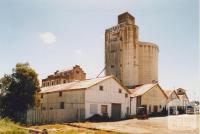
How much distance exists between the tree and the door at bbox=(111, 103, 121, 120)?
12993mm

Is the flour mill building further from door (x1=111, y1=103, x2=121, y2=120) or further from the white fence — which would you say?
the white fence

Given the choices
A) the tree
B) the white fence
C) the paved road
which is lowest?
the paved road

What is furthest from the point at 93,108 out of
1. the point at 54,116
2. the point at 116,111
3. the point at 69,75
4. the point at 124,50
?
the point at 69,75

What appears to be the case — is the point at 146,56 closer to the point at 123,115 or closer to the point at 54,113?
the point at 123,115

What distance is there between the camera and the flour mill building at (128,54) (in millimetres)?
60000

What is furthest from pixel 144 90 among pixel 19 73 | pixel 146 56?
pixel 19 73

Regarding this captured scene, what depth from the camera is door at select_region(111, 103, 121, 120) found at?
43216 mm

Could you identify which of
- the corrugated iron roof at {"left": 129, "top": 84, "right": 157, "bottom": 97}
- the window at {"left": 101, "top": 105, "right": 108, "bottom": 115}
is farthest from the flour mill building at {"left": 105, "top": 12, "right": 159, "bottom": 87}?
the window at {"left": 101, "top": 105, "right": 108, "bottom": 115}

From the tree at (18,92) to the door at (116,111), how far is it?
13.0 metres

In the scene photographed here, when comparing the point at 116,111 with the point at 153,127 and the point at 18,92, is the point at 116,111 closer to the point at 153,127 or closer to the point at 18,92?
the point at 153,127

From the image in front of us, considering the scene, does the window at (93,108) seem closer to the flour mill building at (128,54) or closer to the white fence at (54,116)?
the white fence at (54,116)

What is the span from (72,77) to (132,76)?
21701 millimetres

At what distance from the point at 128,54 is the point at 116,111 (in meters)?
19.0

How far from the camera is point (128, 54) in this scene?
198ft
